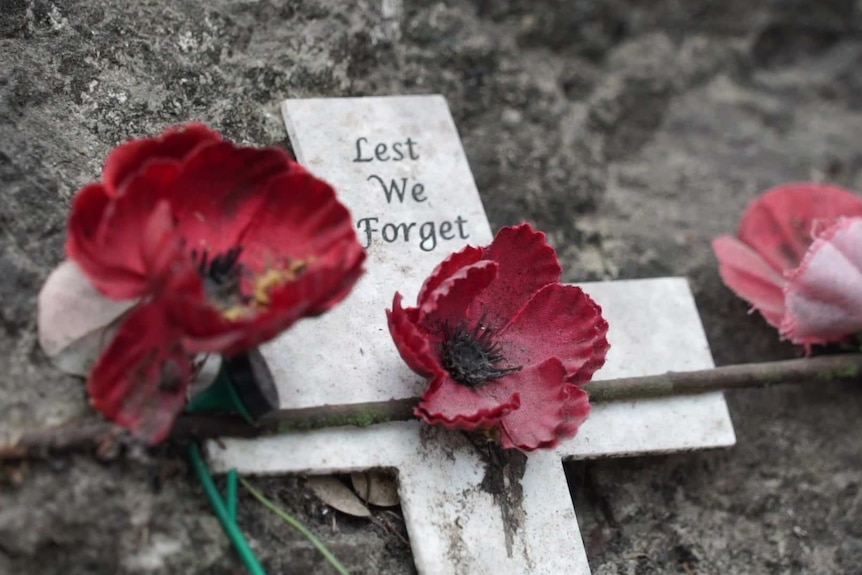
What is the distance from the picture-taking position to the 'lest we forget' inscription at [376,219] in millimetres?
1107

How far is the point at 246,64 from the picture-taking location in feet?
4.55

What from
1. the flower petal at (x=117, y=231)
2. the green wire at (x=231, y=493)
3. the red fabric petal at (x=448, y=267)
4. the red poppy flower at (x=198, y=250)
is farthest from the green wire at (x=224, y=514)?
the red fabric petal at (x=448, y=267)

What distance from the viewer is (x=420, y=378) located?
3.76ft

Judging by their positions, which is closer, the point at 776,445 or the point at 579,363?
the point at 579,363

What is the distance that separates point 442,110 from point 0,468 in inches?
32.9

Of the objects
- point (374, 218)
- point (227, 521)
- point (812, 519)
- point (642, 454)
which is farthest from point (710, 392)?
point (227, 521)

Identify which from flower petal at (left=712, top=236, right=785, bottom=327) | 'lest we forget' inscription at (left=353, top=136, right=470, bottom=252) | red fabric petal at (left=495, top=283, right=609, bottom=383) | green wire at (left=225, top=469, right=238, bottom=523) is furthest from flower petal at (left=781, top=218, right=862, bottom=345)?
green wire at (left=225, top=469, right=238, bottom=523)

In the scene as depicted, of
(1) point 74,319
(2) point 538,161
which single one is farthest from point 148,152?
(2) point 538,161

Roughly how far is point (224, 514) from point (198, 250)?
0.96 feet

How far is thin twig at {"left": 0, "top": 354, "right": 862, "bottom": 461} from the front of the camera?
0.94 meters

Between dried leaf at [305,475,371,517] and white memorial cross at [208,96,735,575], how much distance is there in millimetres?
61

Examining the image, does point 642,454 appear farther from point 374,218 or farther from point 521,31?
point 521,31

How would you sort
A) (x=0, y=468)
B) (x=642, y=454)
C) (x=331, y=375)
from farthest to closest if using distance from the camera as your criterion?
1. (x=642, y=454)
2. (x=331, y=375)
3. (x=0, y=468)

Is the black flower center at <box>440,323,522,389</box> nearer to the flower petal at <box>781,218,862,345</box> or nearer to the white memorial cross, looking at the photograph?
the white memorial cross
